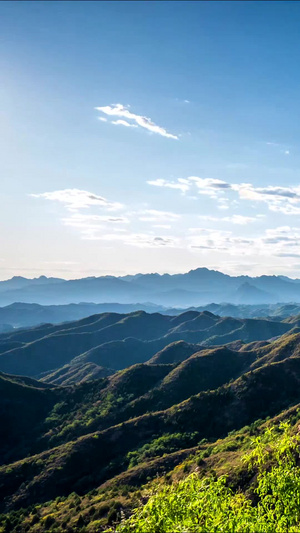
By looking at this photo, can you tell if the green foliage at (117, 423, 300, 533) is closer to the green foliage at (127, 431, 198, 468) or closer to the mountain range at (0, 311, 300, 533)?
the mountain range at (0, 311, 300, 533)

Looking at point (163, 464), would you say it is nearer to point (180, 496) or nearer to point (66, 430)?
point (66, 430)

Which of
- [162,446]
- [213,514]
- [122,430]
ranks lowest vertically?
[122,430]

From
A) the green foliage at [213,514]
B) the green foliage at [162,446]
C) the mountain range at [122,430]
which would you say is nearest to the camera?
the green foliage at [213,514]

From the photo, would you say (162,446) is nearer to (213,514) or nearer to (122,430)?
(122,430)

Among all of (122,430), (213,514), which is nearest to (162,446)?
(122,430)

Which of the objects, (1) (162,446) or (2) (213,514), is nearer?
(2) (213,514)

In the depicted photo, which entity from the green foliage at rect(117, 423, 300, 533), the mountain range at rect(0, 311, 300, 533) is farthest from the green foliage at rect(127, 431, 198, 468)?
the green foliage at rect(117, 423, 300, 533)

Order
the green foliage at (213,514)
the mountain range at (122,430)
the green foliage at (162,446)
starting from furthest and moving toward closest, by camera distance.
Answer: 1. the green foliage at (162,446)
2. the mountain range at (122,430)
3. the green foliage at (213,514)

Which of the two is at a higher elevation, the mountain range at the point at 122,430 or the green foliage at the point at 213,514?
the green foliage at the point at 213,514

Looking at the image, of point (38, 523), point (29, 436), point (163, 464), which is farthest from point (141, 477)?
point (29, 436)

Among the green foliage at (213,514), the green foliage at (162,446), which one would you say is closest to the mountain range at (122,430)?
the green foliage at (162,446)

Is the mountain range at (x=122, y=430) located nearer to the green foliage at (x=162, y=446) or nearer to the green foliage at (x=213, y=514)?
the green foliage at (x=162, y=446)

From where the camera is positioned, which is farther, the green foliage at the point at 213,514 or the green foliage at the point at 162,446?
the green foliage at the point at 162,446

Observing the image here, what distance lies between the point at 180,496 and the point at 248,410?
68.8m
